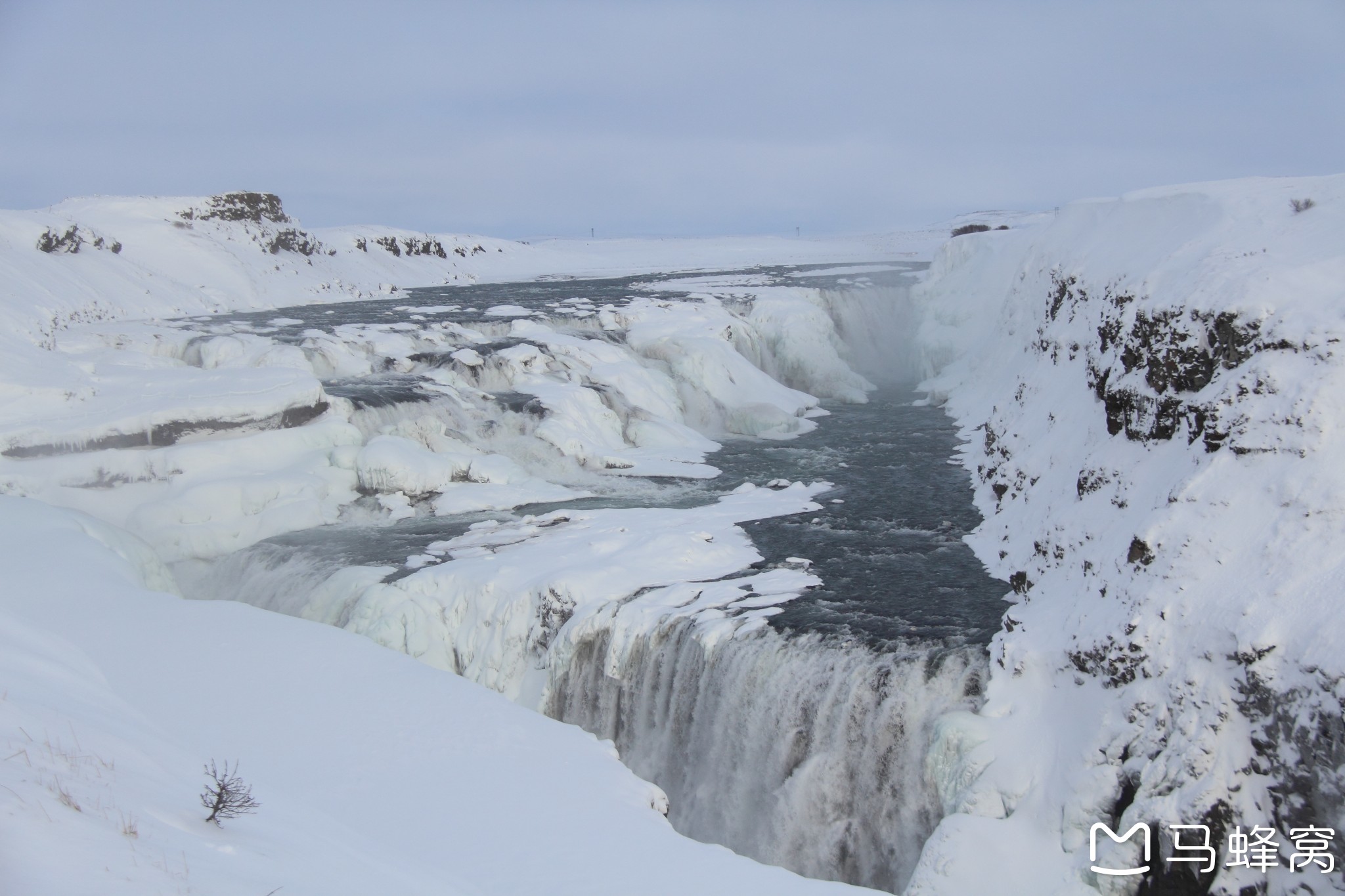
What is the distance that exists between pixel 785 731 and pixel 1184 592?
4.37 metres

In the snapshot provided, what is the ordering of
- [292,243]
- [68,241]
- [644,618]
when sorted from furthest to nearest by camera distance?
1. [292,243]
2. [68,241]
3. [644,618]

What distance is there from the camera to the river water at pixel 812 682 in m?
9.88

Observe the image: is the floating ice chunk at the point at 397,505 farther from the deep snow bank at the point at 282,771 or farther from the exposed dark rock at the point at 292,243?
the exposed dark rock at the point at 292,243

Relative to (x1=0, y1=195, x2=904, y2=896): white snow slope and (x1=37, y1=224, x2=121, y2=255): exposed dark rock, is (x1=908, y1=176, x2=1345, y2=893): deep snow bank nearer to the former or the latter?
(x1=0, y1=195, x2=904, y2=896): white snow slope

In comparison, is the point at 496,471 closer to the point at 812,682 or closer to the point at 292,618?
the point at 292,618

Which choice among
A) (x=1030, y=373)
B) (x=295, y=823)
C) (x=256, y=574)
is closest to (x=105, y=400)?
(x=256, y=574)

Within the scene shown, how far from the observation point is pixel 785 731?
34.6 ft

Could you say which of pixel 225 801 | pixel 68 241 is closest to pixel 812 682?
pixel 225 801

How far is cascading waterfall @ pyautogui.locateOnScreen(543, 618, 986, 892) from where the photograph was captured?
32.0ft

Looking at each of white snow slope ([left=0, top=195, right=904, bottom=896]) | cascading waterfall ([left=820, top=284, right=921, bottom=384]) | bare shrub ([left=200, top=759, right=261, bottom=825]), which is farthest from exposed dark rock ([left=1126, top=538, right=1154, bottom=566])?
cascading waterfall ([left=820, top=284, right=921, bottom=384])

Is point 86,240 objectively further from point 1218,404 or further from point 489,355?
point 1218,404

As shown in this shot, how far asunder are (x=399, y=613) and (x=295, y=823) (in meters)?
7.05

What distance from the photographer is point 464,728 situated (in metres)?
8.16

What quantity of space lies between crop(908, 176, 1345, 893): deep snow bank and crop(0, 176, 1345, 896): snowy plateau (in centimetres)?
4
